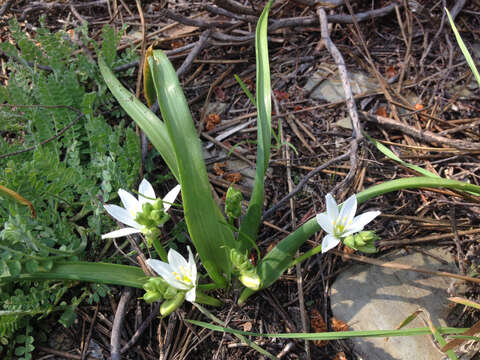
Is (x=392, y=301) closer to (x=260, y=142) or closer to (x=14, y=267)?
(x=260, y=142)

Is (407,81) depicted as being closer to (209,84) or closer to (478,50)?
(478,50)

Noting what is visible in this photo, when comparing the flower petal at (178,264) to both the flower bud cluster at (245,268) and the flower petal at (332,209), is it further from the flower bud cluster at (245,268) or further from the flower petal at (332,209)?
the flower petal at (332,209)

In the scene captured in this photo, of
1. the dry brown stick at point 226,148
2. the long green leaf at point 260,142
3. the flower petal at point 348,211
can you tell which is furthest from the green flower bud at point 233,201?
the dry brown stick at point 226,148

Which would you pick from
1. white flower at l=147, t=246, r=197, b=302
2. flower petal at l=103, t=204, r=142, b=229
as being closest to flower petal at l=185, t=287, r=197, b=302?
white flower at l=147, t=246, r=197, b=302

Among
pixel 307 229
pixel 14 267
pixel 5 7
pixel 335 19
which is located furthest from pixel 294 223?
pixel 5 7

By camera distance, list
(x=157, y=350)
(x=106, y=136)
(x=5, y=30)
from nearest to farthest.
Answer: (x=157, y=350) → (x=106, y=136) → (x=5, y=30)

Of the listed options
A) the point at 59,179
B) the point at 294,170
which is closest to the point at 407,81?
the point at 294,170

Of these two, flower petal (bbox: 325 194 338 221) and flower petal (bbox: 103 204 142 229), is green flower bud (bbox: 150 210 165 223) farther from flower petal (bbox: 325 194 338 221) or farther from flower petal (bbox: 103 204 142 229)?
flower petal (bbox: 325 194 338 221)
